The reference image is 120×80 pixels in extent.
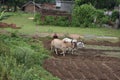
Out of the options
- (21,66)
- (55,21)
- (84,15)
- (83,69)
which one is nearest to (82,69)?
(83,69)

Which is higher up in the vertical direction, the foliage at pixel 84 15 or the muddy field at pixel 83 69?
the muddy field at pixel 83 69

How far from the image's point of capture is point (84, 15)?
106 ft

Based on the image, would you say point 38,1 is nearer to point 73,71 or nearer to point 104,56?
point 104,56

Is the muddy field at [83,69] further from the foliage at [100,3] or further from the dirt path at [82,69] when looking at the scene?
the foliage at [100,3]

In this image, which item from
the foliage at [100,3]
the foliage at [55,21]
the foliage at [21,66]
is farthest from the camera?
the foliage at [100,3]

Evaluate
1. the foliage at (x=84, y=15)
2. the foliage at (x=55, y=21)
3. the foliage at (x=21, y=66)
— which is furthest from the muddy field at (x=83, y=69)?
the foliage at (x=84, y=15)

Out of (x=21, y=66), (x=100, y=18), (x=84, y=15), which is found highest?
(x=21, y=66)

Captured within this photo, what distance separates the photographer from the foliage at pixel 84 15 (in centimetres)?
3191

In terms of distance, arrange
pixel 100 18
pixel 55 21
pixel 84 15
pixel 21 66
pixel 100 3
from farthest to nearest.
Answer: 1. pixel 100 3
2. pixel 84 15
3. pixel 100 18
4. pixel 55 21
5. pixel 21 66

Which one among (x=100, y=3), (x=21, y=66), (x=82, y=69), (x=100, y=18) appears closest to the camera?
(x=21, y=66)

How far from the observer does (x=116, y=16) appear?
112 ft

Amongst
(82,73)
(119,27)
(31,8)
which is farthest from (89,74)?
(31,8)

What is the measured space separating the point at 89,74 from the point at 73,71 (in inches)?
23.4

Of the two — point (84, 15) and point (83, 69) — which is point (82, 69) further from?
point (84, 15)
